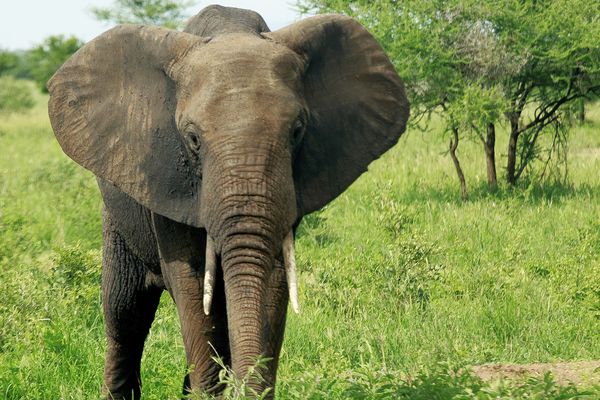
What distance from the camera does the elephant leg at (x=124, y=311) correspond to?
5559mm

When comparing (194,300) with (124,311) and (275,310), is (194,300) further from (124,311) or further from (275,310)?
(124,311)

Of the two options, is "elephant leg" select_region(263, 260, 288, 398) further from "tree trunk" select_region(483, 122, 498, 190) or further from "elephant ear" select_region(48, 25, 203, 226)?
"tree trunk" select_region(483, 122, 498, 190)

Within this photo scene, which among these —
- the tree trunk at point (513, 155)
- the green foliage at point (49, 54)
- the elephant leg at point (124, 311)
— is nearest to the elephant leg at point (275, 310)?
the elephant leg at point (124, 311)

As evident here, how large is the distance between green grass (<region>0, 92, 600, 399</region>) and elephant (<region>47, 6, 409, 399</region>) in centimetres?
40

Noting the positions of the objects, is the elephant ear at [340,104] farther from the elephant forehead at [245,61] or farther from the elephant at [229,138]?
the elephant forehead at [245,61]

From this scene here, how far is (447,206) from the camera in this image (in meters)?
12.1

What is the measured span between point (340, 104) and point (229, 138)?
83 cm

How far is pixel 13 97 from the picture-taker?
118 ft

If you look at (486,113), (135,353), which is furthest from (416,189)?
(135,353)

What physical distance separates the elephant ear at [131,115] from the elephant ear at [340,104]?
0.43 m

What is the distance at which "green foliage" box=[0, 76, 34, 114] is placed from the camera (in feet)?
116

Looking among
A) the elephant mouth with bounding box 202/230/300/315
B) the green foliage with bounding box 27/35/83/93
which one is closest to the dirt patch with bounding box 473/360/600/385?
the elephant mouth with bounding box 202/230/300/315

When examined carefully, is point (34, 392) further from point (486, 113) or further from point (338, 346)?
point (486, 113)

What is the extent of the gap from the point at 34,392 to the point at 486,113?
28.2ft
